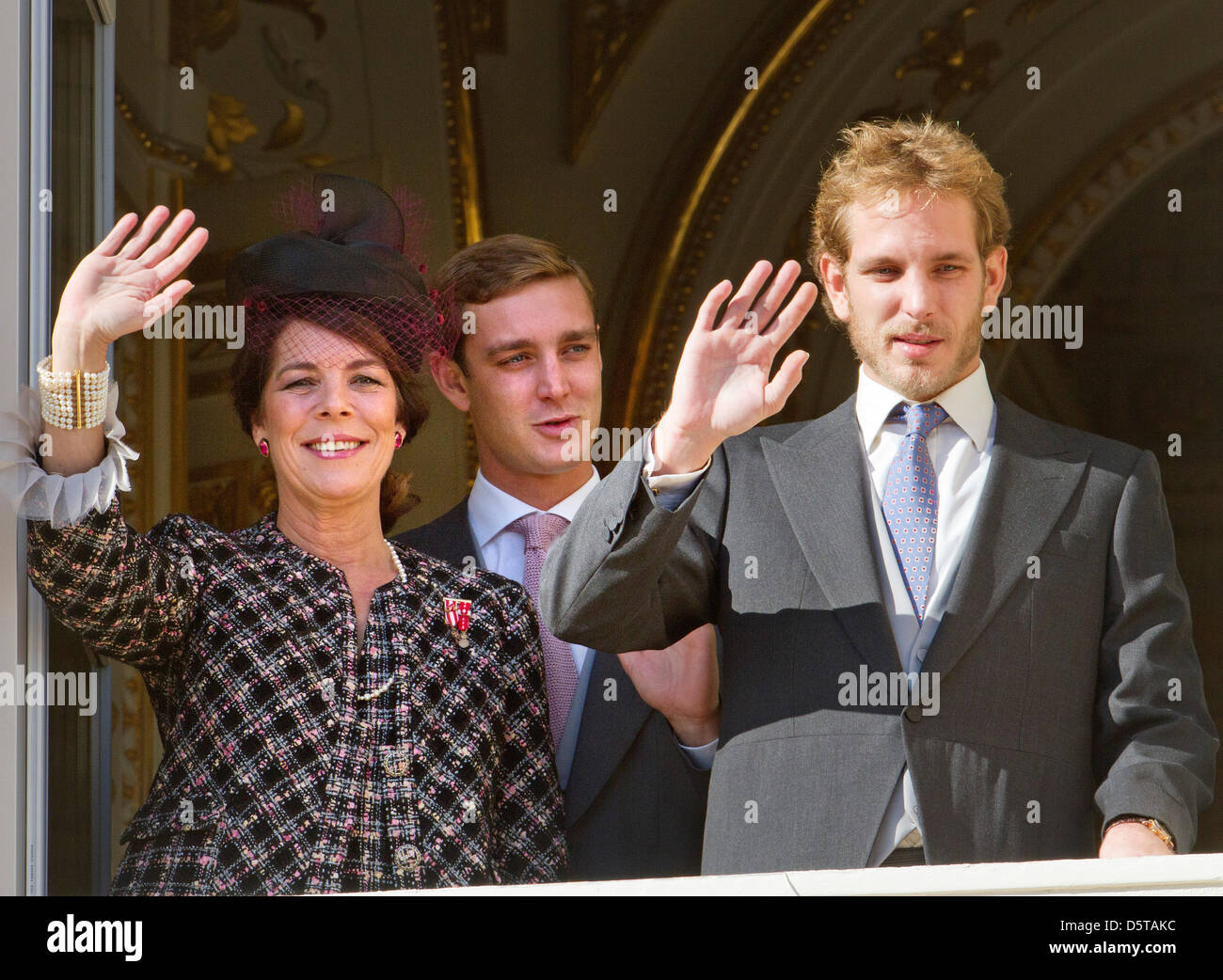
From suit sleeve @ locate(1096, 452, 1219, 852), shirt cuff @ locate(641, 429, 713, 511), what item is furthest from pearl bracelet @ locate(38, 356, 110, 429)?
suit sleeve @ locate(1096, 452, 1219, 852)

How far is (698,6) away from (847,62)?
0.36 metres

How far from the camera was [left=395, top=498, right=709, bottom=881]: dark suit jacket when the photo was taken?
125 inches

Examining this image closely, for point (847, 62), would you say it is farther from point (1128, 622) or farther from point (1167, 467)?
point (1128, 622)

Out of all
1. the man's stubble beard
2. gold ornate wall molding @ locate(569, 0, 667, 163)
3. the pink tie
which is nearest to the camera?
the man's stubble beard

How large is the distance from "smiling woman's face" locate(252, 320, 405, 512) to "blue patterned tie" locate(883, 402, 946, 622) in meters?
0.88

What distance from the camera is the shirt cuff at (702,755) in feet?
10.4

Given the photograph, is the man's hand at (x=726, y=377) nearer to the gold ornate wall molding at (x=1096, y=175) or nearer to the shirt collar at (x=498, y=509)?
the shirt collar at (x=498, y=509)

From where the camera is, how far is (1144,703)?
2773mm

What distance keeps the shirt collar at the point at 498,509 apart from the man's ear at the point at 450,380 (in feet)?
Result: 0.59

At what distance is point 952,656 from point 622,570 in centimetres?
57

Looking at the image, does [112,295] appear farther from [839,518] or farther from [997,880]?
[997,880]

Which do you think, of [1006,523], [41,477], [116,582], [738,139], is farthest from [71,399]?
[738,139]

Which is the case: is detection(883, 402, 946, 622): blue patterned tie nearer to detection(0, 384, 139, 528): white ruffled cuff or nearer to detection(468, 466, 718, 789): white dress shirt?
detection(468, 466, 718, 789): white dress shirt

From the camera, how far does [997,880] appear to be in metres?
2.57
